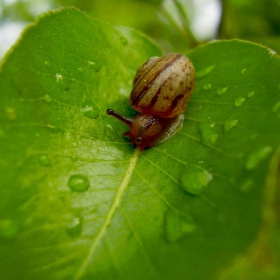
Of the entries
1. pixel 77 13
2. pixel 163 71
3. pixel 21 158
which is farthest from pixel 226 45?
pixel 21 158

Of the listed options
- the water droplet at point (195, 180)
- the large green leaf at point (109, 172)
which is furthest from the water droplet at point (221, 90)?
the water droplet at point (195, 180)

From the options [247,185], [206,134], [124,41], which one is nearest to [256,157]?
[247,185]

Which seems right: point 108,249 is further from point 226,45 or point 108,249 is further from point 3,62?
point 226,45

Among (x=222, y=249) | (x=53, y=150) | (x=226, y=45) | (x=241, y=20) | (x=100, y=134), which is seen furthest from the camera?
(x=241, y=20)

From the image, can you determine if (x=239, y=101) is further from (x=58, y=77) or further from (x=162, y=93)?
(x=58, y=77)

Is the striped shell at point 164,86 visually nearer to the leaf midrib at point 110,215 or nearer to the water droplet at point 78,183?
the leaf midrib at point 110,215

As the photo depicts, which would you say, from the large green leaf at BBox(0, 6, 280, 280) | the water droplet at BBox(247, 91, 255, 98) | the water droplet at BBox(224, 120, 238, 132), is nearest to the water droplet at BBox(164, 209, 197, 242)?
the large green leaf at BBox(0, 6, 280, 280)
